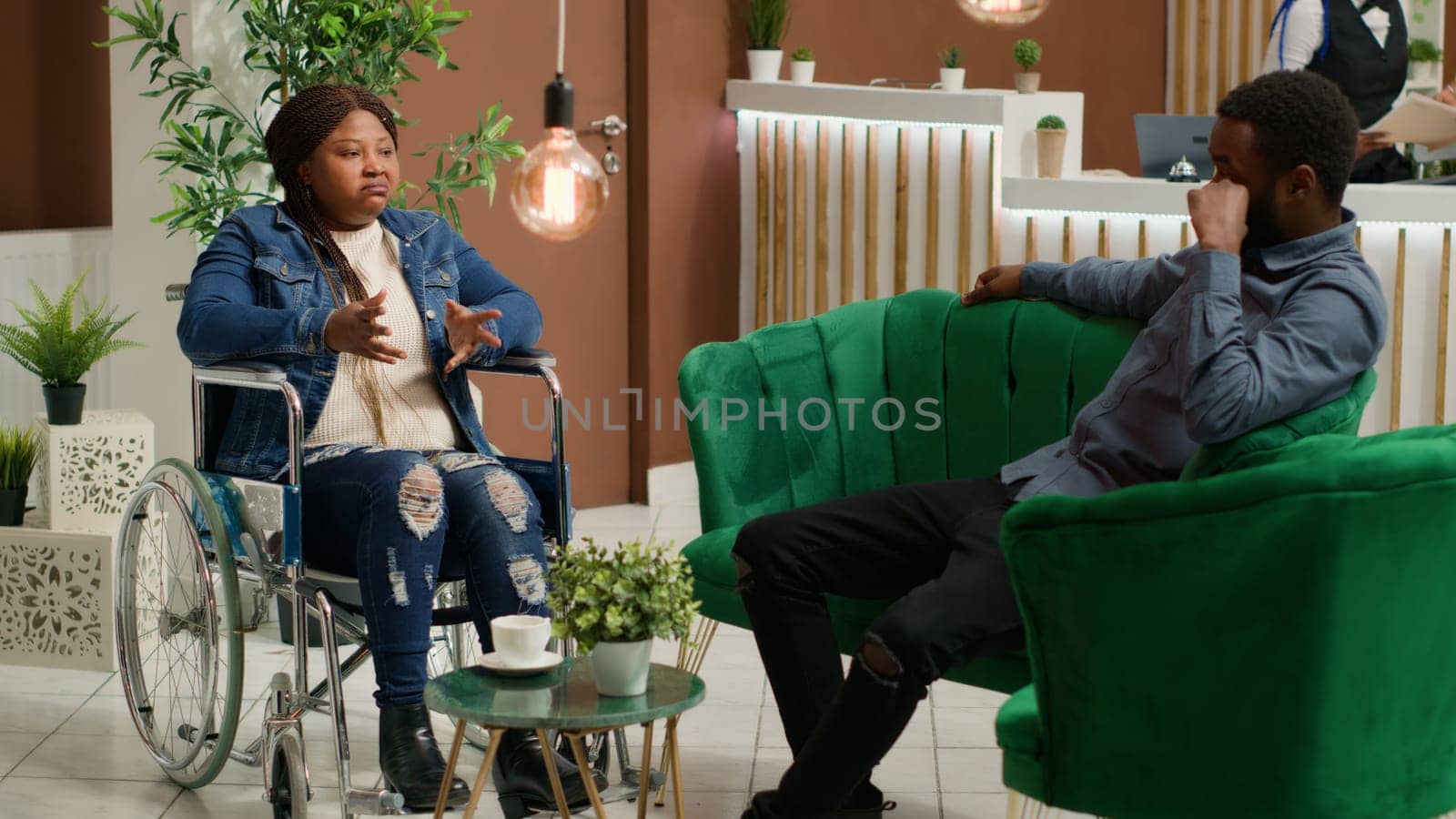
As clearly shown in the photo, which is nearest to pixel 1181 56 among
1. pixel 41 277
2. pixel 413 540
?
pixel 41 277

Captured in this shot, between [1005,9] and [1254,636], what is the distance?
5.43 ft

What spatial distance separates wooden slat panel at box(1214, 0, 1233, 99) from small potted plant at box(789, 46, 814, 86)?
7.75 feet

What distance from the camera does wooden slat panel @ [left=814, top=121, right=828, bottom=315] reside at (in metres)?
5.46

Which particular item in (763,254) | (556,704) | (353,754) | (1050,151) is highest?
(1050,151)

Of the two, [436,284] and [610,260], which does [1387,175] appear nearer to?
[610,260]

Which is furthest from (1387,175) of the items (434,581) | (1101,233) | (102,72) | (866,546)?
(102,72)

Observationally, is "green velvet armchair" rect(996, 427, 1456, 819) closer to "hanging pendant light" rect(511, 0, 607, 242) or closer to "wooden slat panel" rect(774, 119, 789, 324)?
"hanging pendant light" rect(511, 0, 607, 242)

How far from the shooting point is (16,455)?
3.81 m

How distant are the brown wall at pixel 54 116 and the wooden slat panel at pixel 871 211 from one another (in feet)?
7.69

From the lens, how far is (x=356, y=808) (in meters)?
2.55

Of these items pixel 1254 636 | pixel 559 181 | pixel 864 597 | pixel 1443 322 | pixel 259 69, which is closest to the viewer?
pixel 1254 636

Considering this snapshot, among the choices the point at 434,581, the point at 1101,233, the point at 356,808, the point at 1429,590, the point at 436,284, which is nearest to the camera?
the point at 1429,590

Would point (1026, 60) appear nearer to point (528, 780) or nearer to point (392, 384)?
point (392, 384)

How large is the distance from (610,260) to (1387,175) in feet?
7.66
